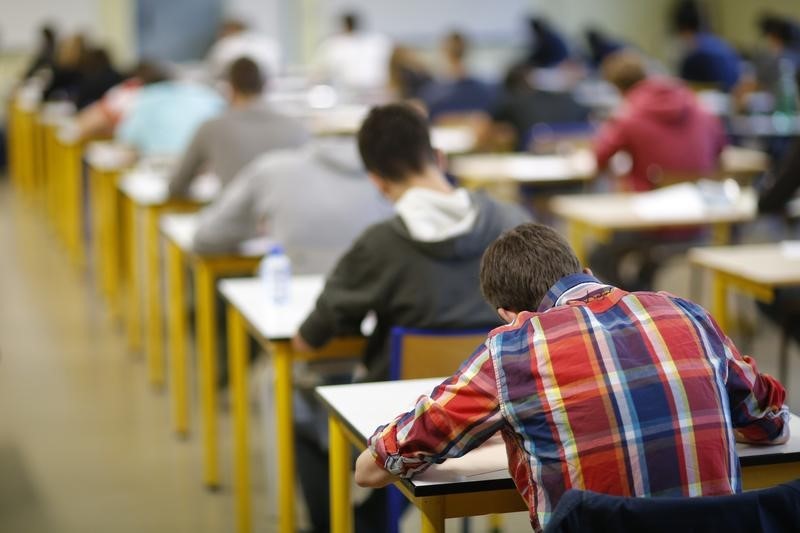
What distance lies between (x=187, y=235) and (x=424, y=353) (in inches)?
75.3

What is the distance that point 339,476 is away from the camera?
99.7 inches

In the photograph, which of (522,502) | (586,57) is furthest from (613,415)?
(586,57)

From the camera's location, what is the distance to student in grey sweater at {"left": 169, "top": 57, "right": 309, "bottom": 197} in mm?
5031

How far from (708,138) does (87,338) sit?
3270mm

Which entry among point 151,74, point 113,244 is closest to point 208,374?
point 113,244

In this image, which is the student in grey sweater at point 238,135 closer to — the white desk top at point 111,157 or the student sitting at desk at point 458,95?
the white desk top at point 111,157

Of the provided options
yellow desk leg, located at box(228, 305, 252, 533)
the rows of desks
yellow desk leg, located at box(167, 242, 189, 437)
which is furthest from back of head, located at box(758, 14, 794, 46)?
yellow desk leg, located at box(228, 305, 252, 533)

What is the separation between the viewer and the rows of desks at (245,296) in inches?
85.4

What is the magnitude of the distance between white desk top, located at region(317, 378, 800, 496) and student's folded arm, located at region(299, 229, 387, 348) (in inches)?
11.7

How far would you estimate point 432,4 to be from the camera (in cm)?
1529

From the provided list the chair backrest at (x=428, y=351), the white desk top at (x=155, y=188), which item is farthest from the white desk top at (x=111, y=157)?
the chair backrest at (x=428, y=351)

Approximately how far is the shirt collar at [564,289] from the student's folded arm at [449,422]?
14 cm

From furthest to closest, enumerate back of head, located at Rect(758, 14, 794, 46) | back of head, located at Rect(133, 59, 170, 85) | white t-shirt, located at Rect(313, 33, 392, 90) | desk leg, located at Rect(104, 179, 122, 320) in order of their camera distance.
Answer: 1. white t-shirt, located at Rect(313, 33, 392, 90)
2. back of head, located at Rect(758, 14, 794, 46)
3. back of head, located at Rect(133, 59, 170, 85)
4. desk leg, located at Rect(104, 179, 122, 320)

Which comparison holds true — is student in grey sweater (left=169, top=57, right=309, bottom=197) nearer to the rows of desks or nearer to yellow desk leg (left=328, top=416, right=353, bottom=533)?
the rows of desks
